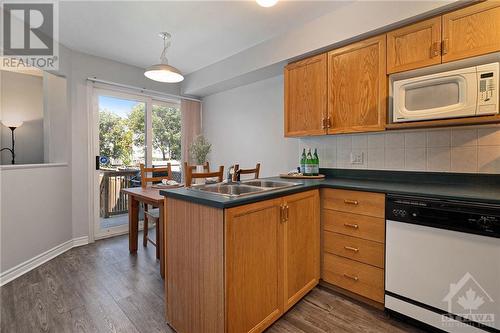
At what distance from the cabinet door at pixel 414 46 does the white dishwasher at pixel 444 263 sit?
105cm

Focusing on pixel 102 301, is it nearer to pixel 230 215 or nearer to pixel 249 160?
pixel 230 215

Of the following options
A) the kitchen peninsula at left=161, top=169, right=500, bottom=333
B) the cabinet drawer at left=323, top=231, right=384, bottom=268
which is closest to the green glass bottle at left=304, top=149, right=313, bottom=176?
the kitchen peninsula at left=161, top=169, right=500, bottom=333

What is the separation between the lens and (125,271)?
7.68 ft

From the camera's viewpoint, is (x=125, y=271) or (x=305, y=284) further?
(x=125, y=271)

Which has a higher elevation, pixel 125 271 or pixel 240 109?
pixel 240 109

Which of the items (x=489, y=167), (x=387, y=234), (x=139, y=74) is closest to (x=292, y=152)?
(x=387, y=234)

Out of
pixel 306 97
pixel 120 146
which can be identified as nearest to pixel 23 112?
pixel 120 146

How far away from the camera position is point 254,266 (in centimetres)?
139

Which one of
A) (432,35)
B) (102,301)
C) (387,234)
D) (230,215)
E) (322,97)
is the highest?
(432,35)

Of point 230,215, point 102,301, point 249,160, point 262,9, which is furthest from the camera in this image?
point 249,160

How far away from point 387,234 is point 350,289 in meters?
0.58

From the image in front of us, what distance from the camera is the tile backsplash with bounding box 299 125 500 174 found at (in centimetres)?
177

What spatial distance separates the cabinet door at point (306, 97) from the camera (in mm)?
2307

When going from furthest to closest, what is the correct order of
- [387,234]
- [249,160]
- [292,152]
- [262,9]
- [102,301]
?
[249,160] < [292,152] < [262,9] < [102,301] < [387,234]
